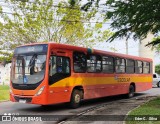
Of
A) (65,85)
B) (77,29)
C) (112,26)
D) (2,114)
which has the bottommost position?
(2,114)

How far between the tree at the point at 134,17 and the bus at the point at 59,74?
2.46m

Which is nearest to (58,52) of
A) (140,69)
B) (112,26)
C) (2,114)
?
(112,26)

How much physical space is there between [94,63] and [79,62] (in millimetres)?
1481

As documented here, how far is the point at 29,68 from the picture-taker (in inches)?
540

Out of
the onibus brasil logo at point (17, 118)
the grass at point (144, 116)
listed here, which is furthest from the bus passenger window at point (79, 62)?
the grass at point (144, 116)

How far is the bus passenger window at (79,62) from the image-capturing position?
1519 centimetres

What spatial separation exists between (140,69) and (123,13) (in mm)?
10883

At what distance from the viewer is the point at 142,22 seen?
12.5m

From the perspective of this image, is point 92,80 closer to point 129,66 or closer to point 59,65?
point 59,65

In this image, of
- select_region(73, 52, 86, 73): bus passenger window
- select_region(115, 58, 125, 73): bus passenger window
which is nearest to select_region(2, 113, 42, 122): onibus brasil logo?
select_region(73, 52, 86, 73): bus passenger window

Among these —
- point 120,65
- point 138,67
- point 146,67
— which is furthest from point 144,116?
point 146,67

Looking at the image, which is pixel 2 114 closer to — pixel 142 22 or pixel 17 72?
pixel 17 72

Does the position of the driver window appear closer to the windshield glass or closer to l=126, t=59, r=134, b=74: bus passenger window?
the windshield glass

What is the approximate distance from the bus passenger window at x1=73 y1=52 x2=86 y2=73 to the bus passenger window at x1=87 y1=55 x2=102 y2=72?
1.54ft
